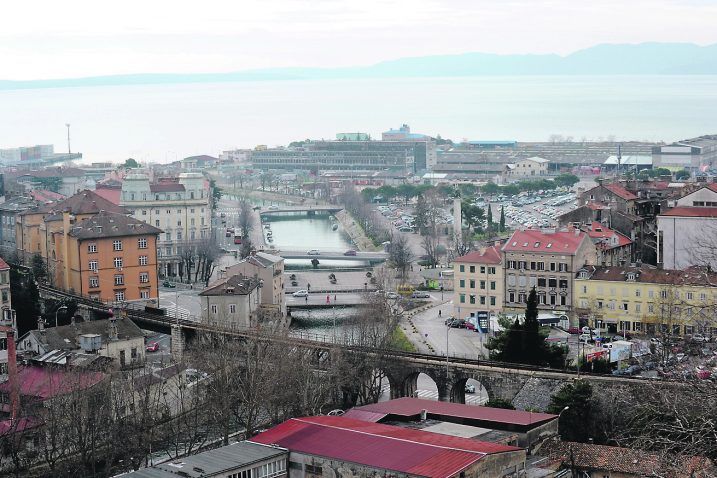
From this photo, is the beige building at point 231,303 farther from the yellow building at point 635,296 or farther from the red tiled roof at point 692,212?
the red tiled roof at point 692,212

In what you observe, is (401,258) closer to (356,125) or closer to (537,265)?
(537,265)

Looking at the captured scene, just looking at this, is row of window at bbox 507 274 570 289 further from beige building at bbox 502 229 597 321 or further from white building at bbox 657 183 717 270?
white building at bbox 657 183 717 270

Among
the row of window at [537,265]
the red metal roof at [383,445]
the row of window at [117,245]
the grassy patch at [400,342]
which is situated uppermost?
the row of window at [117,245]

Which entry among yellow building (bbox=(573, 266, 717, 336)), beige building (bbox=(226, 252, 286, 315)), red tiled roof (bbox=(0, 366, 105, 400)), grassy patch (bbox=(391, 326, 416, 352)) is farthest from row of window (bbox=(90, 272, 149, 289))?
yellow building (bbox=(573, 266, 717, 336))

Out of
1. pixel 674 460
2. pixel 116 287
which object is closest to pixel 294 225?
pixel 116 287

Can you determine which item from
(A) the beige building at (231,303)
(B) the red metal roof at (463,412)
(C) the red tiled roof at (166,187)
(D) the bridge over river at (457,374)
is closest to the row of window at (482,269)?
(D) the bridge over river at (457,374)

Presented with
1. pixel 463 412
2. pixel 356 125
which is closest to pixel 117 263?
pixel 463 412
